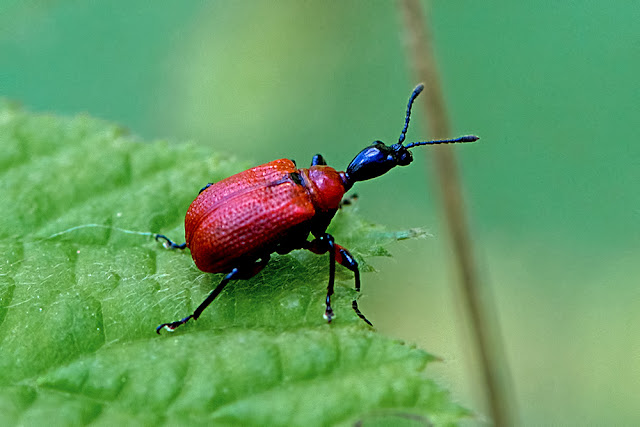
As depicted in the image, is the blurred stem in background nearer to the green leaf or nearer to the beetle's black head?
the beetle's black head

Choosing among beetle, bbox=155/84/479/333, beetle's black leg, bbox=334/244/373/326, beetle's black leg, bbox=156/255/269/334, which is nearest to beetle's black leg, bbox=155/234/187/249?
beetle, bbox=155/84/479/333

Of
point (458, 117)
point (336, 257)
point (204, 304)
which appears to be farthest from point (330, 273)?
point (458, 117)

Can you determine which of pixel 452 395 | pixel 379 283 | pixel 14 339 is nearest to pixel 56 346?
pixel 14 339

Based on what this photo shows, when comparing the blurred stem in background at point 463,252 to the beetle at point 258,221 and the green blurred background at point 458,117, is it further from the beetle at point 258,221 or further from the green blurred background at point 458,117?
the green blurred background at point 458,117

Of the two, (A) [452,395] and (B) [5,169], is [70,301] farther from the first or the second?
(A) [452,395]

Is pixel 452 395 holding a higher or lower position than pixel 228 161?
lower
